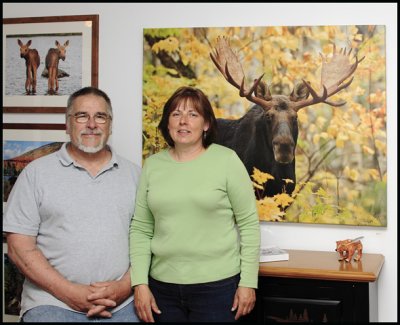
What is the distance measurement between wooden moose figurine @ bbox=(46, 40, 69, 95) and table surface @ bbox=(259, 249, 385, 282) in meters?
1.38

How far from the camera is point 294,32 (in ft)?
8.25

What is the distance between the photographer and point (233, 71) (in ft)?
8.47

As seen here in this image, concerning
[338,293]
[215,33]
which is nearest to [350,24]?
[215,33]

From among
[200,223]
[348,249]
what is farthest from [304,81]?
[200,223]

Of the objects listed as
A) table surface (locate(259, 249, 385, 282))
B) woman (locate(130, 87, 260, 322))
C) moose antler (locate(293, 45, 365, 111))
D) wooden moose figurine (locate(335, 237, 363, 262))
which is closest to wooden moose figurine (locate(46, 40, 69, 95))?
woman (locate(130, 87, 260, 322))

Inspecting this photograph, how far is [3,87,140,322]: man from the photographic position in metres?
2.06

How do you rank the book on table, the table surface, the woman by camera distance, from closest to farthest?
the woman < the table surface < the book on table

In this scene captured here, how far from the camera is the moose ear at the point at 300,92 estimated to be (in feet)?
8.23


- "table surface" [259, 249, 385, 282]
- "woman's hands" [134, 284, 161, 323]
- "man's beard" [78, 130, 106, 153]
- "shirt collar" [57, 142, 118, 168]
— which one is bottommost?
"woman's hands" [134, 284, 161, 323]

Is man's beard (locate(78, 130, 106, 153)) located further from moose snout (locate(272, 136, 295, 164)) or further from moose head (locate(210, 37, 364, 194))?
moose snout (locate(272, 136, 295, 164))

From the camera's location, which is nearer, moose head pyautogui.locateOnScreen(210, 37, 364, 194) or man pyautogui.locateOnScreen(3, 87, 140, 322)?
man pyautogui.locateOnScreen(3, 87, 140, 322)

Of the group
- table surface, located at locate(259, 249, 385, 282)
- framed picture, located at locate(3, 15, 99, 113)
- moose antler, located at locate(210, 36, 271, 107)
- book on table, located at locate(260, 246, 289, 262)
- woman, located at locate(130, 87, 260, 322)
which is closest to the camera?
woman, located at locate(130, 87, 260, 322)

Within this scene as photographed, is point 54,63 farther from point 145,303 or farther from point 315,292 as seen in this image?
point 315,292

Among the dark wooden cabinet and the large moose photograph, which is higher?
the large moose photograph
